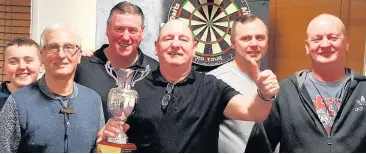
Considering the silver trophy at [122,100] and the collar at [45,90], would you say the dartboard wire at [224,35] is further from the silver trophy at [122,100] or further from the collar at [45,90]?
the collar at [45,90]

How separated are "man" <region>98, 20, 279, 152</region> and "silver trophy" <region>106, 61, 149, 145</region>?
0.29 feet

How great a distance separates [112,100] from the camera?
2.47 meters

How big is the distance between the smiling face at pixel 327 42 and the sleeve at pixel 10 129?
1.32 m

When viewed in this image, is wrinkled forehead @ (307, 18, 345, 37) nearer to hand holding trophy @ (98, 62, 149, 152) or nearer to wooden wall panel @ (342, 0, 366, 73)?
hand holding trophy @ (98, 62, 149, 152)

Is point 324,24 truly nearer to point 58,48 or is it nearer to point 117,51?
point 117,51

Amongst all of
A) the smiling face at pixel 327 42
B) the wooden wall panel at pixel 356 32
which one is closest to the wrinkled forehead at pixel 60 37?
the smiling face at pixel 327 42

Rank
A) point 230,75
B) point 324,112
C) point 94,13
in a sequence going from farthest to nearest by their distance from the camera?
point 94,13 → point 230,75 → point 324,112

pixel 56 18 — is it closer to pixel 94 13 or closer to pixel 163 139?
pixel 94 13

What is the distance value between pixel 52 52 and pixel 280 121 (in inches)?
42.1

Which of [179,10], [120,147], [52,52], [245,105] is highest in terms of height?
[179,10]

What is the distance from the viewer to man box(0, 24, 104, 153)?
2301 mm

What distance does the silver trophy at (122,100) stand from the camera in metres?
2.45

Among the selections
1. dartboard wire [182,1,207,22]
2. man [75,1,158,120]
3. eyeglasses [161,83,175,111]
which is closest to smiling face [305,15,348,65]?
eyeglasses [161,83,175,111]

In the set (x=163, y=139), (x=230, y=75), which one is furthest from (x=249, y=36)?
(x=163, y=139)
